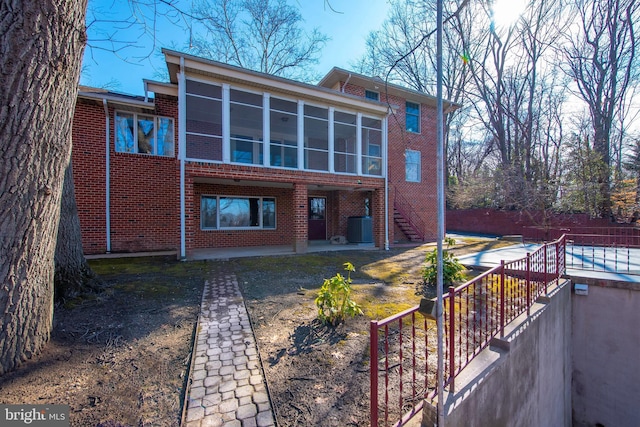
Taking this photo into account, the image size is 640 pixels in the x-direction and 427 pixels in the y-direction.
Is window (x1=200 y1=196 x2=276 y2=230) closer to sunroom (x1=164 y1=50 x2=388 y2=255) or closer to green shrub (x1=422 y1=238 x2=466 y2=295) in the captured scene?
sunroom (x1=164 y1=50 x2=388 y2=255)

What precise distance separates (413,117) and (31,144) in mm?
14287

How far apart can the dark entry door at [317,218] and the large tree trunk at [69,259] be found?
857 centimetres

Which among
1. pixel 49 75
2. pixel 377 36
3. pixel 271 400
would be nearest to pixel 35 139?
pixel 49 75

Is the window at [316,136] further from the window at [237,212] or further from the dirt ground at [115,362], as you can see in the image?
the dirt ground at [115,362]

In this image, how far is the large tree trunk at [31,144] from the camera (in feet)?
7.14

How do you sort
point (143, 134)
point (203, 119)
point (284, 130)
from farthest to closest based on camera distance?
1. point (284, 130)
2. point (203, 119)
3. point (143, 134)

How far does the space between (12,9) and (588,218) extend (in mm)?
20859

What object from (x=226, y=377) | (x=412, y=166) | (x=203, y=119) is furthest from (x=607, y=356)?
(x=203, y=119)

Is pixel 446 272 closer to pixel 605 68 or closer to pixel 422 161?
pixel 422 161

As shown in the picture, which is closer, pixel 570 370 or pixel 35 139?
pixel 35 139

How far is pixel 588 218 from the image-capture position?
48.1ft

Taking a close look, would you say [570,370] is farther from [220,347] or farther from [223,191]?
[223,191]

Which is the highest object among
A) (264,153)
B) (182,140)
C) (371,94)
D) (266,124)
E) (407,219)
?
(371,94)

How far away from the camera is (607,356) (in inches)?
210
